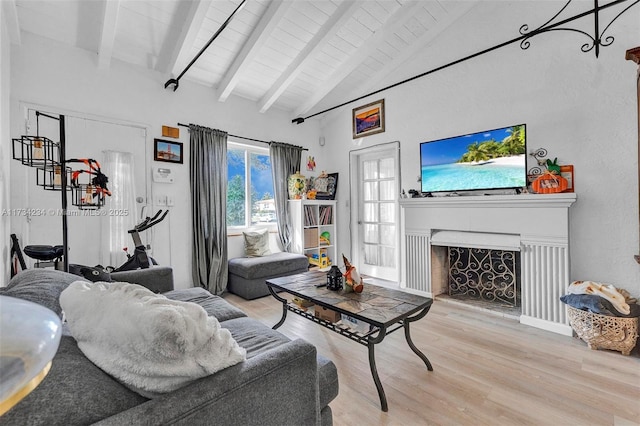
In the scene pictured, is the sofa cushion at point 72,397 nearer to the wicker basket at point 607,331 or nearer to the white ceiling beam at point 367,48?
the wicker basket at point 607,331

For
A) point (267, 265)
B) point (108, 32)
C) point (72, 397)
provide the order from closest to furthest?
point (72, 397)
point (108, 32)
point (267, 265)

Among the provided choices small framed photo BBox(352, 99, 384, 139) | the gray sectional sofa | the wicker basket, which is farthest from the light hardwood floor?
small framed photo BBox(352, 99, 384, 139)

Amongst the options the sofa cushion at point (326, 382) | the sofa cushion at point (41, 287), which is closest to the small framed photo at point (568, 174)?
the sofa cushion at point (326, 382)

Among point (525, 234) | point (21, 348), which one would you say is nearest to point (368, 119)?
point (525, 234)

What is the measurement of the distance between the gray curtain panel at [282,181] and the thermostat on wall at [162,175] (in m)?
1.45

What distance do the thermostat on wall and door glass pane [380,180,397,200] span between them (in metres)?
2.91

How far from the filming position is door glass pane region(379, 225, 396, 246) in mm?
4332

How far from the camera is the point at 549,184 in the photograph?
8.79 feet

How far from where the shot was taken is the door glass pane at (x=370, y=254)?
4.59 meters

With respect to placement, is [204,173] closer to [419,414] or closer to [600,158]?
[419,414]

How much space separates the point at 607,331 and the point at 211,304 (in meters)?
2.99

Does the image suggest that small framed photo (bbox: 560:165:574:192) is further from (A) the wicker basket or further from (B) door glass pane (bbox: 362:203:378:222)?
(B) door glass pane (bbox: 362:203:378:222)

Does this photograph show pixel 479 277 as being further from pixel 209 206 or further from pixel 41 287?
pixel 41 287

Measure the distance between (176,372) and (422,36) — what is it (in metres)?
4.27
